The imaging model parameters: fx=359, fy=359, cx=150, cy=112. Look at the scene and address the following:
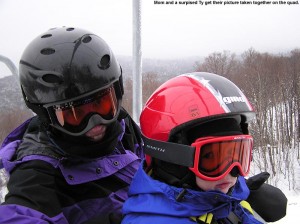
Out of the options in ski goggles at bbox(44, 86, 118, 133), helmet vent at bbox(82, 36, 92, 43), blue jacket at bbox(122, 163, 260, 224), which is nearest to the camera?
blue jacket at bbox(122, 163, 260, 224)

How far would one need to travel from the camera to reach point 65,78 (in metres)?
1.81

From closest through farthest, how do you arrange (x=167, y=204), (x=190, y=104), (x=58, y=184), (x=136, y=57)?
(x=167, y=204) → (x=190, y=104) → (x=58, y=184) → (x=136, y=57)

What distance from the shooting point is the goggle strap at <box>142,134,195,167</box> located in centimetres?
143

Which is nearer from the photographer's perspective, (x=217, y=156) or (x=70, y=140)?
(x=217, y=156)

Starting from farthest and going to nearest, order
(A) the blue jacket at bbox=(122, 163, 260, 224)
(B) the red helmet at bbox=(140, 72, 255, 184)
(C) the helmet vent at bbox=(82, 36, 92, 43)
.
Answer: (C) the helmet vent at bbox=(82, 36, 92, 43) < (B) the red helmet at bbox=(140, 72, 255, 184) < (A) the blue jacket at bbox=(122, 163, 260, 224)

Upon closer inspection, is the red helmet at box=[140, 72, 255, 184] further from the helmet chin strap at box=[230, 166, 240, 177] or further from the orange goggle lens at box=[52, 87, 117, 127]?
the orange goggle lens at box=[52, 87, 117, 127]

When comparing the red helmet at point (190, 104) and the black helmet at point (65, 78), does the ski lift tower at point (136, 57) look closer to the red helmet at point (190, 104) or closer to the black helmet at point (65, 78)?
the black helmet at point (65, 78)

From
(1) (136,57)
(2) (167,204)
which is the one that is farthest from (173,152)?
(1) (136,57)

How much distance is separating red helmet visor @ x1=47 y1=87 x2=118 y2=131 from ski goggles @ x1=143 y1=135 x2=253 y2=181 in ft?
1.37

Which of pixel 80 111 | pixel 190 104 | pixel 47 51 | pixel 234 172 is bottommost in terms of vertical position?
pixel 234 172

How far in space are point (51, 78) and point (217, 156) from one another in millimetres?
929

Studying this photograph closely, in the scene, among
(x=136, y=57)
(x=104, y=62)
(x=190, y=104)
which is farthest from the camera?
(x=136, y=57)

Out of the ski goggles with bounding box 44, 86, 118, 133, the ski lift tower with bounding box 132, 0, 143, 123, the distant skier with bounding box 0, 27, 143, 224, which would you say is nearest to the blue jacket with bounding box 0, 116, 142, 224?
the distant skier with bounding box 0, 27, 143, 224

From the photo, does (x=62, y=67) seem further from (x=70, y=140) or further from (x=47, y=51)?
(x=70, y=140)
